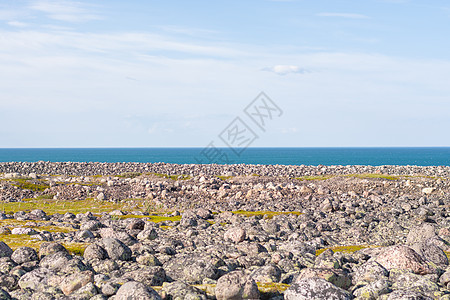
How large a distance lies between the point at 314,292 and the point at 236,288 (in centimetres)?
194

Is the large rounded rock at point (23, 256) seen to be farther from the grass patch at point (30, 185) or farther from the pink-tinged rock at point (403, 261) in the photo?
the grass patch at point (30, 185)

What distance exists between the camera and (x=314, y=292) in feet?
34.4

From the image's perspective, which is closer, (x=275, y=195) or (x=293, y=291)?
(x=293, y=291)

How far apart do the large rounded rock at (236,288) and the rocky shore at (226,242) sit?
3 cm

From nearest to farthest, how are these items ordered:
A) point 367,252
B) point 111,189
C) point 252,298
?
point 252,298
point 367,252
point 111,189

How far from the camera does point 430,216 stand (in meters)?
29.0

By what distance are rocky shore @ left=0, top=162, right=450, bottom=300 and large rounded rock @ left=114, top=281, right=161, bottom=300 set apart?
30mm

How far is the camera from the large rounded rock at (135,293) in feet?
34.7

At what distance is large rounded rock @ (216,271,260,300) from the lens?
36.4 ft

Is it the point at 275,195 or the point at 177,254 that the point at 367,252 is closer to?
the point at 177,254

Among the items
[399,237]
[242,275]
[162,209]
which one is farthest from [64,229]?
[399,237]

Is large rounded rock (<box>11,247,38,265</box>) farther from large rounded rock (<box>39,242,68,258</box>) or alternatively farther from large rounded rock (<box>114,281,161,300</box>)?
large rounded rock (<box>114,281,161,300</box>)

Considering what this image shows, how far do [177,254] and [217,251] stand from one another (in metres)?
1.63

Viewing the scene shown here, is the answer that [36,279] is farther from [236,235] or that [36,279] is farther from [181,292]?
[236,235]
